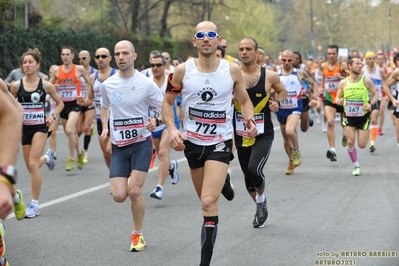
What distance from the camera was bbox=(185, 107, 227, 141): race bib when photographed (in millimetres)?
7133

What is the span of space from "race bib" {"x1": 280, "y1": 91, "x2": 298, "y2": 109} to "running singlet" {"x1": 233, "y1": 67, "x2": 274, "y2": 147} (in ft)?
14.0

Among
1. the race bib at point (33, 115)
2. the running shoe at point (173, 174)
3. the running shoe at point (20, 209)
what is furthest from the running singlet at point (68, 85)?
the running shoe at point (20, 209)

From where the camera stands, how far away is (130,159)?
827cm

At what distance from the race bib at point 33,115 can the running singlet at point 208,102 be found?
3635 mm

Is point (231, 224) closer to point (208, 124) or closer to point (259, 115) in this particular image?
point (259, 115)

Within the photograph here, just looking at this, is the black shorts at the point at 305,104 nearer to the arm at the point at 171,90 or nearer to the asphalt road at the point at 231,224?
the asphalt road at the point at 231,224

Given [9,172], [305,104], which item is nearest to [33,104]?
[305,104]

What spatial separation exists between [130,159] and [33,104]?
276 cm

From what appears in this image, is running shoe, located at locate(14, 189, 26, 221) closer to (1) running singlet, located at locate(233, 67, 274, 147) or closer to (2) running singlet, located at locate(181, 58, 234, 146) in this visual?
(2) running singlet, located at locate(181, 58, 234, 146)

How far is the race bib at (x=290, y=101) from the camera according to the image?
13.9 meters

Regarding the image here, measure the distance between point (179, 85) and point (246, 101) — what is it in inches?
23.7

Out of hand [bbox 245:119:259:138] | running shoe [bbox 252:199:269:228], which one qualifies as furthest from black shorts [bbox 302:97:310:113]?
hand [bbox 245:119:259:138]

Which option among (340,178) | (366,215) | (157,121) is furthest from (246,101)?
(340,178)

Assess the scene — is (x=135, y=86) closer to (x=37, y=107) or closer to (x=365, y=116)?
(x=37, y=107)
